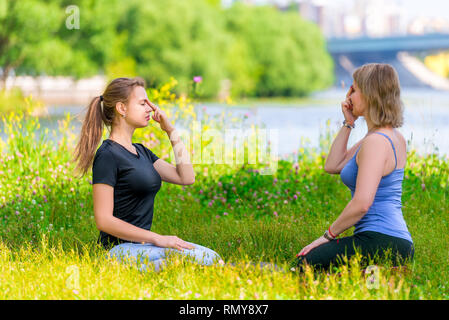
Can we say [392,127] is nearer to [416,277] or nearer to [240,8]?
[416,277]

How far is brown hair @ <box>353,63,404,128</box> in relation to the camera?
11.2 ft

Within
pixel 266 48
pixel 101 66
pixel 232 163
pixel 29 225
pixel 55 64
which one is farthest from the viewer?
pixel 266 48

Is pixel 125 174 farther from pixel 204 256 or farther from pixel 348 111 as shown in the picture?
pixel 348 111

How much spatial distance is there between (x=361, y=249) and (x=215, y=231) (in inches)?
78.4

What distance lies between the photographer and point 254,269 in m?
3.68

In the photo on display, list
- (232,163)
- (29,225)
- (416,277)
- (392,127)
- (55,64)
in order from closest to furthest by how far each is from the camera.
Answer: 1. (392,127)
2. (416,277)
3. (29,225)
4. (232,163)
5. (55,64)

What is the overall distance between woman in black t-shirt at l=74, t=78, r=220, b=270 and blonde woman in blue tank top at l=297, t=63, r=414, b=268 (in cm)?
90

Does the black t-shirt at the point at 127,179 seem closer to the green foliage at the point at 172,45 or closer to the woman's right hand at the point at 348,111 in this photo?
the woman's right hand at the point at 348,111

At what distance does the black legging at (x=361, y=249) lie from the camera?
3.49 meters

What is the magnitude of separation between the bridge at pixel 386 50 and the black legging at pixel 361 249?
6197 centimetres

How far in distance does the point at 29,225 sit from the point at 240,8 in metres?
46.2

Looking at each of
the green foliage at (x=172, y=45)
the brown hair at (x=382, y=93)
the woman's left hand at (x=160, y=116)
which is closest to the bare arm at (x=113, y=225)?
the woman's left hand at (x=160, y=116)

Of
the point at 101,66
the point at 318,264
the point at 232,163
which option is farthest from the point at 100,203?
the point at 101,66

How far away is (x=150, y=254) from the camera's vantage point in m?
3.83
